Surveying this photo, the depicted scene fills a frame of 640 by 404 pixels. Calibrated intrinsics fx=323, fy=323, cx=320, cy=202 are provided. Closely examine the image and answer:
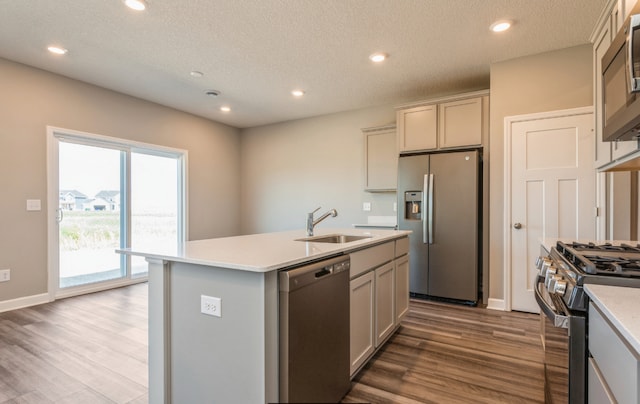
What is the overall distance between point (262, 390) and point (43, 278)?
3680 millimetres

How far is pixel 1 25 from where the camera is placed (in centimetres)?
269

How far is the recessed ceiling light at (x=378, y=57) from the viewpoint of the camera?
319 centimetres

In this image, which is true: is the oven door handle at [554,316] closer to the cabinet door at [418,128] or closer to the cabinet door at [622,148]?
the cabinet door at [622,148]

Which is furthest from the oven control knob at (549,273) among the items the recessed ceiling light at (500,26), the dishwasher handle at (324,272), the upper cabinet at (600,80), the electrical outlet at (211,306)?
the recessed ceiling light at (500,26)

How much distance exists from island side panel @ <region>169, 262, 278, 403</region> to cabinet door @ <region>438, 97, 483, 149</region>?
3101 millimetres

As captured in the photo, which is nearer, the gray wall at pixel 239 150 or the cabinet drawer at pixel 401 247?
the cabinet drawer at pixel 401 247

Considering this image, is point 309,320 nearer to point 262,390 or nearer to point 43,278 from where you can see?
point 262,390

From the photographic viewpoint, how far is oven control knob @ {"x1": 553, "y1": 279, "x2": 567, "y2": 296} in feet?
4.13

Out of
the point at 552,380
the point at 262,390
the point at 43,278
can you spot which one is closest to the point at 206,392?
the point at 262,390

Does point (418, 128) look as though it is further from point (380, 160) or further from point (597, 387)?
point (597, 387)

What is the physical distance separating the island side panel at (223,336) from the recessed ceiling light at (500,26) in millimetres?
2743

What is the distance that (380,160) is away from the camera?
14.9 ft

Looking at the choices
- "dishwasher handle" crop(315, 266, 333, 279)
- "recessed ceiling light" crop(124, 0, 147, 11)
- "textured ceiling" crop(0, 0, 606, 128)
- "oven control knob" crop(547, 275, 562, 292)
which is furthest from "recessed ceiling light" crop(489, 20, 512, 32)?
"dishwasher handle" crop(315, 266, 333, 279)

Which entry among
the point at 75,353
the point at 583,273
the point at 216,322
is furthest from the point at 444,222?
the point at 75,353
